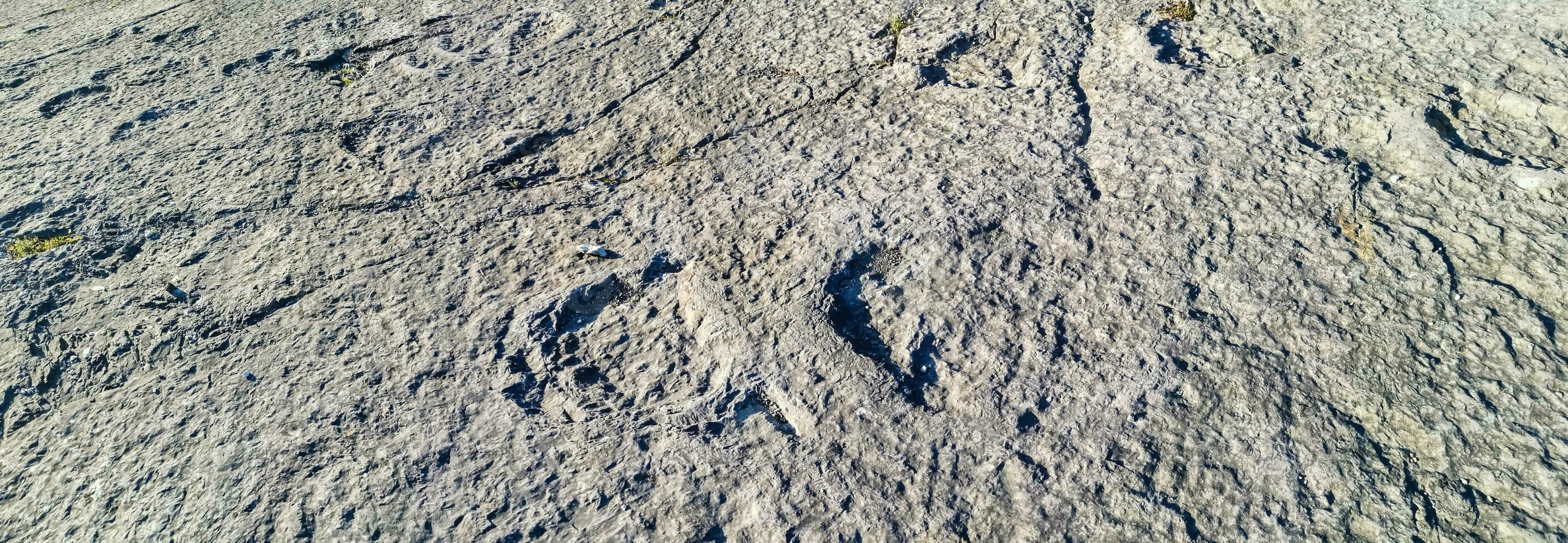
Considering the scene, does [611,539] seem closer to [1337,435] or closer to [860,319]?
[860,319]

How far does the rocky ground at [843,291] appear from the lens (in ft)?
6.43

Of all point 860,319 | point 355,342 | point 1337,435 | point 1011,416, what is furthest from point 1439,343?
point 355,342

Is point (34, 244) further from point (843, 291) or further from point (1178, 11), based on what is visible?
point (1178, 11)

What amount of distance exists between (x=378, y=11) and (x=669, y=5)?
1.47 metres

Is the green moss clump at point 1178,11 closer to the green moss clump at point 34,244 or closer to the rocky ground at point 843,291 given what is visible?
the rocky ground at point 843,291

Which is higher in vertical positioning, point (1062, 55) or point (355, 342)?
point (1062, 55)

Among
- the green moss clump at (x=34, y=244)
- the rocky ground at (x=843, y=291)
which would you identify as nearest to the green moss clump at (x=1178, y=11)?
the rocky ground at (x=843, y=291)

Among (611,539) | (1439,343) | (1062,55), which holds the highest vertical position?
(1062,55)

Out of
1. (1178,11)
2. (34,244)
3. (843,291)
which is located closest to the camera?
(843,291)

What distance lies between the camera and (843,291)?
2.41 meters

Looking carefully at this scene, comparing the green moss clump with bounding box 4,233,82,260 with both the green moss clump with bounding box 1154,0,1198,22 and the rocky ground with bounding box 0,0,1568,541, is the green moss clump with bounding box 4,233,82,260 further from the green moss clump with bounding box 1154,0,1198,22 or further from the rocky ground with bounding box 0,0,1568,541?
the green moss clump with bounding box 1154,0,1198,22

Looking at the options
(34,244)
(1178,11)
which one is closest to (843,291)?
(1178,11)

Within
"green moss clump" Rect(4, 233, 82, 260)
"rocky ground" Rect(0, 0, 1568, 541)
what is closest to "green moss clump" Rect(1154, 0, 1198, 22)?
"rocky ground" Rect(0, 0, 1568, 541)

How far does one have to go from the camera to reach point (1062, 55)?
316 centimetres
